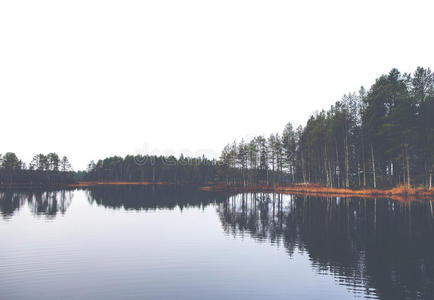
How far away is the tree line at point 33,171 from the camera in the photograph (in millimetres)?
119306

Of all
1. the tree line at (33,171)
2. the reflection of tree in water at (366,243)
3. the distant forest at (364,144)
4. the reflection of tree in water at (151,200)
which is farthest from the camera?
the tree line at (33,171)

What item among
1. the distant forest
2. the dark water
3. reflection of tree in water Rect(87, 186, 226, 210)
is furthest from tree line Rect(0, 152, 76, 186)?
the dark water

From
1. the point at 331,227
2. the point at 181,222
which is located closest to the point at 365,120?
the point at 331,227

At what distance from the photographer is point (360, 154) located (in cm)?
6731

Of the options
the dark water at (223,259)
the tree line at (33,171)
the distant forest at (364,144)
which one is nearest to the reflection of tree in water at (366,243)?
the dark water at (223,259)

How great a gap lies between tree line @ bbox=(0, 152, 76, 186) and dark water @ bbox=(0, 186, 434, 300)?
10386 cm

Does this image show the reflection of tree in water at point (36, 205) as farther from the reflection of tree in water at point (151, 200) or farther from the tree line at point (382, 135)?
the tree line at point (382, 135)

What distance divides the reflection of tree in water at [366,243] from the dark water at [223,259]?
7 centimetres

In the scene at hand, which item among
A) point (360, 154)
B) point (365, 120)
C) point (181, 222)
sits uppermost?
point (365, 120)

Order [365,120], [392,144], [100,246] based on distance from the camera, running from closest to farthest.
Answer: [100,246], [392,144], [365,120]

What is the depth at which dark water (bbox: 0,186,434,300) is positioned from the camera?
12758 millimetres

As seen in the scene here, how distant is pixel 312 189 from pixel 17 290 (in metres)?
63.7

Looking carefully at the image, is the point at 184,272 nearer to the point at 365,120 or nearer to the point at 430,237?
the point at 430,237

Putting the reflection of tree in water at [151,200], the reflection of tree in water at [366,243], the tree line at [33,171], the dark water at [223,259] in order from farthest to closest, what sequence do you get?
the tree line at [33,171], the reflection of tree in water at [151,200], the reflection of tree in water at [366,243], the dark water at [223,259]
